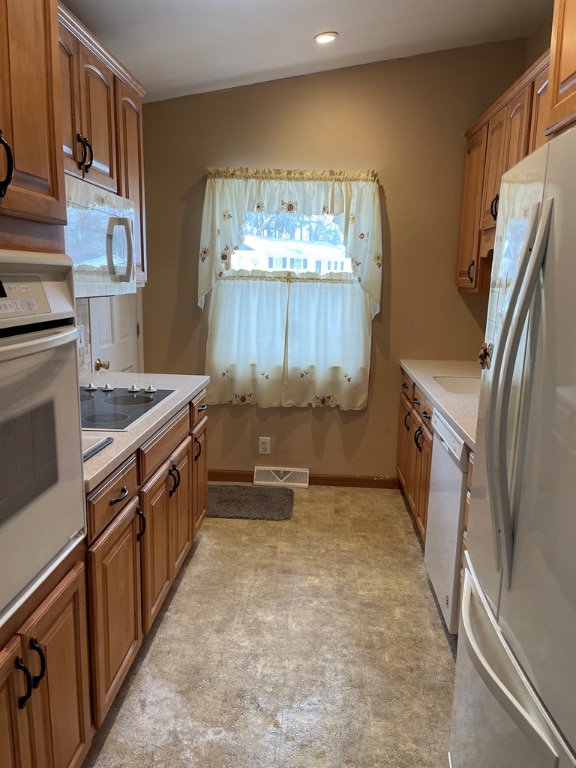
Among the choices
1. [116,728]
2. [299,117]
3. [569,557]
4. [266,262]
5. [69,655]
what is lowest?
[116,728]

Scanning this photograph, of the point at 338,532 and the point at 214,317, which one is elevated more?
the point at 214,317

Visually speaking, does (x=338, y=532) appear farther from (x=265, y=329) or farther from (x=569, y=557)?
(x=569, y=557)

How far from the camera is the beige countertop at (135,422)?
65.9 inches

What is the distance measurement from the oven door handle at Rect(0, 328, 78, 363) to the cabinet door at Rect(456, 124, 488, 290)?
262 centimetres

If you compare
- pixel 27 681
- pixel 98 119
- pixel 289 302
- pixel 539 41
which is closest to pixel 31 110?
pixel 98 119

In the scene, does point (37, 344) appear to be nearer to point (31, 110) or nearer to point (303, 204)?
point (31, 110)

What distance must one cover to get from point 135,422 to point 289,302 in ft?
6.24

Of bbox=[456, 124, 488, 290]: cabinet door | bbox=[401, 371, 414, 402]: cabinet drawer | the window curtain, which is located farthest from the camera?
the window curtain

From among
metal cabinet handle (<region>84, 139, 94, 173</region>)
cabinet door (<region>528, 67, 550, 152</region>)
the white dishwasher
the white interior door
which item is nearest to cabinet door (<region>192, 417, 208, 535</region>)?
the white interior door

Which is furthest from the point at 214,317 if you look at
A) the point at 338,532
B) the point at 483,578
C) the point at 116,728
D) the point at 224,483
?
the point at 483,578

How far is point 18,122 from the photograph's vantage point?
117 cm

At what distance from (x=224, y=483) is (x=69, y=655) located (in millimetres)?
2596

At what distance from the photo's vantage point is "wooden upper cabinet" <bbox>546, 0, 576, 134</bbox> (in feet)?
4.05

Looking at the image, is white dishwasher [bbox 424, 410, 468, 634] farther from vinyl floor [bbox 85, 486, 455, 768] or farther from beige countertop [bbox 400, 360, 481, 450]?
vinyl floor [bbox 85, 486, 455, 768]
